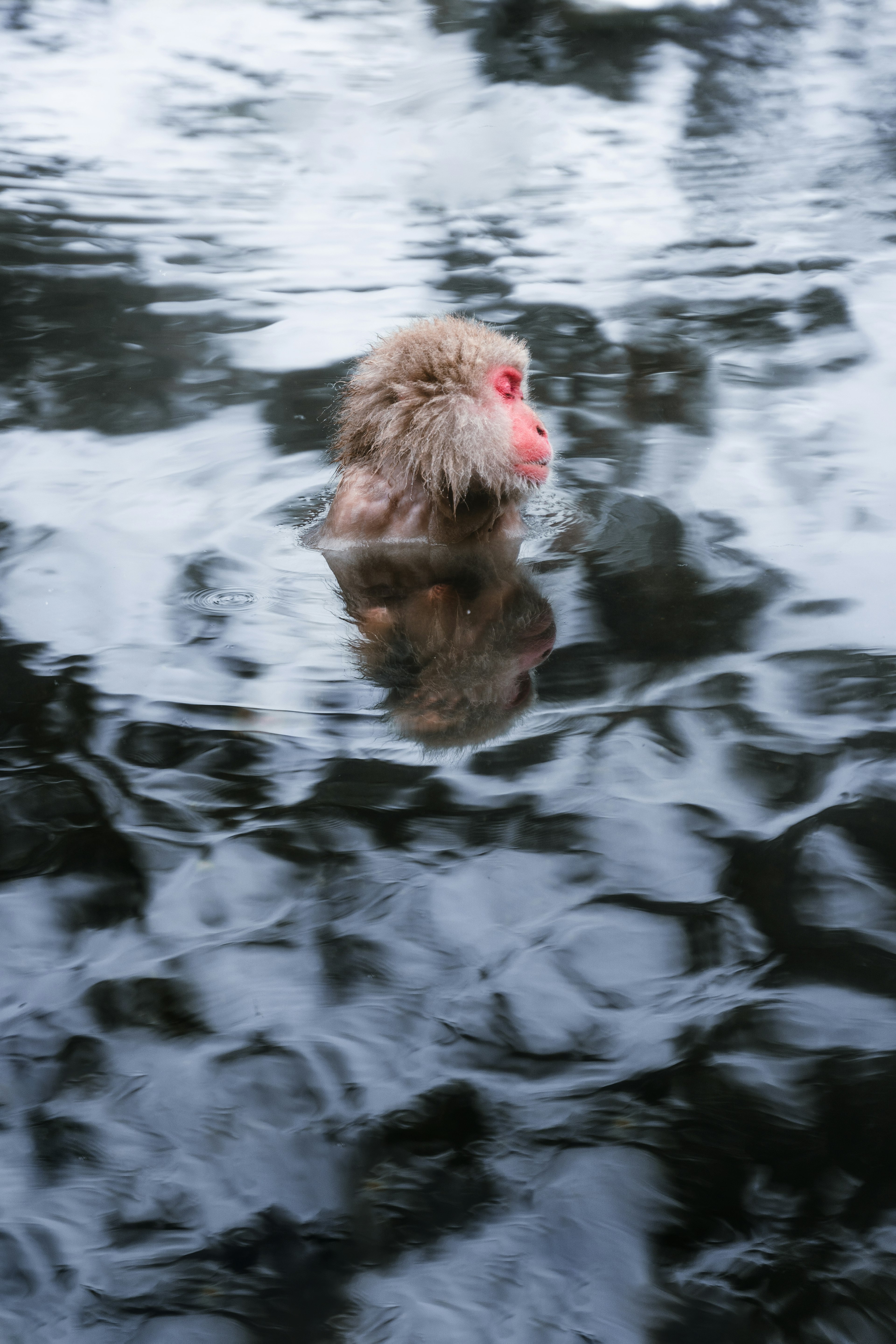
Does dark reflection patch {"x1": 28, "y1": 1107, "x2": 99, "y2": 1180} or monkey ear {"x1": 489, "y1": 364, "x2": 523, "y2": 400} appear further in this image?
monkey ear {"x1": 489, "y1": 364, "x2": 523, "y2": 400}

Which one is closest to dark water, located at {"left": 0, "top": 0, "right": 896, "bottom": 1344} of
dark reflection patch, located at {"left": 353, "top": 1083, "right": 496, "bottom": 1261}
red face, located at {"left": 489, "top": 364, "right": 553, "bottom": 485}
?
dark reflection patch, located at {"left": 353, "top": 1083, "right": 496, "bottom": 1261}

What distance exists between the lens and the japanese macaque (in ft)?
13.9

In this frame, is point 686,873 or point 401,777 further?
point 401,777

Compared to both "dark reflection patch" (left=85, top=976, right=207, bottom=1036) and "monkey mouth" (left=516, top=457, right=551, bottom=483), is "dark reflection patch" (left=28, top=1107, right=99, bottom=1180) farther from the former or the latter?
"monkey mouth" (left=516, top=457, right=551, bottom=483)

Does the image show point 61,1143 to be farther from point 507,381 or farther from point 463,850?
point 507,381

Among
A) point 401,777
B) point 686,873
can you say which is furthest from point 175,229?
point 686,873

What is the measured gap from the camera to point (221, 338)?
6859 mm

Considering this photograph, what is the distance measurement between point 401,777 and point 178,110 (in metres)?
9.02

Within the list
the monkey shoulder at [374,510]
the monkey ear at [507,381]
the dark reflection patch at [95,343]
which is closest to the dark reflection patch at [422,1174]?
the monkey shoulder at [374,510]

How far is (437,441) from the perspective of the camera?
4184 millimetres

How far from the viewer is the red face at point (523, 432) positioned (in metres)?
4.32

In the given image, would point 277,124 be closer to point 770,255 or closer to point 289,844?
point 770,255

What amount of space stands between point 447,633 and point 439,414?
78 cm

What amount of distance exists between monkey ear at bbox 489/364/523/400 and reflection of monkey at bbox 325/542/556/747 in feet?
1.73
